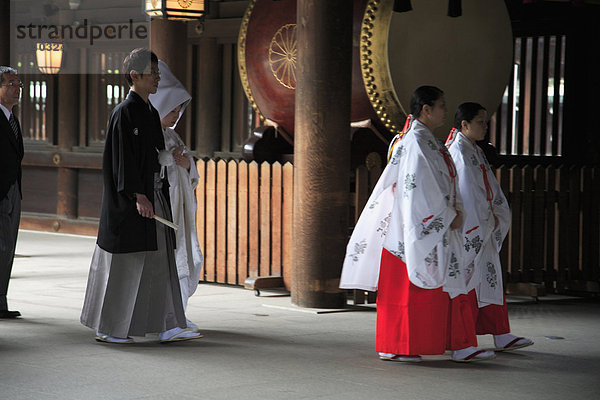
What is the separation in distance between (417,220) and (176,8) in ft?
12.0

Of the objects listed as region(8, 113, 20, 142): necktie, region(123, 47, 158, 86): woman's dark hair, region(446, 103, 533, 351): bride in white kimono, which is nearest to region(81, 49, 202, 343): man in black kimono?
region(123, 47, 158, 86): woman's dark hair

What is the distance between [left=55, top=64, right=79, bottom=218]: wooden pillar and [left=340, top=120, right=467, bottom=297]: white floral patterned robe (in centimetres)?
861

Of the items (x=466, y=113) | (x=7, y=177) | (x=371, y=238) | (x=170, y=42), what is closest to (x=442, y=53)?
(x=466, y=113)

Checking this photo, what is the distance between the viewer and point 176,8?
7910 mm

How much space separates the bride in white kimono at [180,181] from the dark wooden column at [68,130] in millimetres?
7380

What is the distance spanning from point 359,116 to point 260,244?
1402mm

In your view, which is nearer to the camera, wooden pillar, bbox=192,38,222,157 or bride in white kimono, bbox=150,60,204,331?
bride in white kimono, bbox=150,60,204,331

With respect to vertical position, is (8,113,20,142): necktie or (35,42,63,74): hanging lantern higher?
(35,42,63,74): hanging lantern

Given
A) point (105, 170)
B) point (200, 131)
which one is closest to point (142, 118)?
point (105, 170)

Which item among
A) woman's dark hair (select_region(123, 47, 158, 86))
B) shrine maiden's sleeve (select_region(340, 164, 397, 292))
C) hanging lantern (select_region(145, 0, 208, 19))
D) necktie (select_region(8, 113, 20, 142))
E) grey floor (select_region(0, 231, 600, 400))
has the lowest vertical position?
grey floor (select_region(0, 231, 600, 400))

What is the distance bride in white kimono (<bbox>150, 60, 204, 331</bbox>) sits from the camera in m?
6.02

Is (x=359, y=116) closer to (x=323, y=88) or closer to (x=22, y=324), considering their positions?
(x=323, y=88)

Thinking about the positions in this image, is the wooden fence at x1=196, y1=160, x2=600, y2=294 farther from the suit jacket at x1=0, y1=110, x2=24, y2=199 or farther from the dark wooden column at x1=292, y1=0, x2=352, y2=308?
the suit jacket at x1=0, y1=110, x2=24, y2=199

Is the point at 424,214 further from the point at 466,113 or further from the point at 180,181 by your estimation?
the point at 180,181
